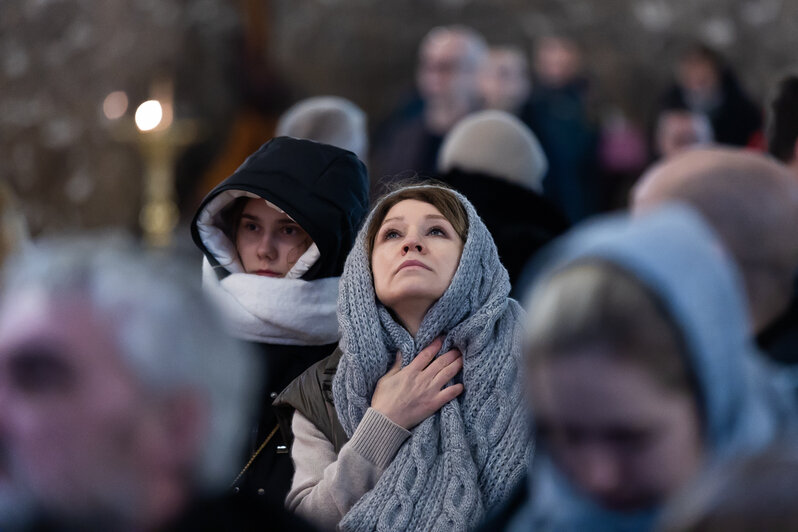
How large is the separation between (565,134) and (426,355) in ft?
13.7

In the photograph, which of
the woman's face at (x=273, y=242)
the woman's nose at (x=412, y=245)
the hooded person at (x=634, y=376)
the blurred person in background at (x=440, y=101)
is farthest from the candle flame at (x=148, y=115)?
the hooded person at (x=634, y=376)

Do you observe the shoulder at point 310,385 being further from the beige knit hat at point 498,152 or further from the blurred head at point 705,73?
the blurred head at point 705,73

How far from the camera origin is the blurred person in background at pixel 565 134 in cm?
616

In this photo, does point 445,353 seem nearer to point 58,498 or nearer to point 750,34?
point 58,498

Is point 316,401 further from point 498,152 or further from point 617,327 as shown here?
point 498,152

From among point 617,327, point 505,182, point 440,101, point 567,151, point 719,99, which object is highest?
point 617,327

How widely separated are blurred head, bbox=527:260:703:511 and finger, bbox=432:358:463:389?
1170 mm

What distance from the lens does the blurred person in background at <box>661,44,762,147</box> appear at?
256 inches

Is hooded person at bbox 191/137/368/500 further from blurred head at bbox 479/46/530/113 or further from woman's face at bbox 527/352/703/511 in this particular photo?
blurred head at bbox 479/46/530/113

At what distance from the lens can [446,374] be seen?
2488 millimetres

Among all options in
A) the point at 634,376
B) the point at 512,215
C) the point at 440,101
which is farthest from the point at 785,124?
the point at 440,101

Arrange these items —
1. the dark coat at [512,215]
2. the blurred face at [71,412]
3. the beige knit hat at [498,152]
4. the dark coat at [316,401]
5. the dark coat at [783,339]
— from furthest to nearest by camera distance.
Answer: the beige knit hat at [498,152] < the dark coat at [512,215] < the dark coat at [316,401] < the dark coat at [783,339] < the blurred face at [71,412]

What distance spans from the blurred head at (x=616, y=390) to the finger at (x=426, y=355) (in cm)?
119

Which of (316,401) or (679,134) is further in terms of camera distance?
(679,134)
